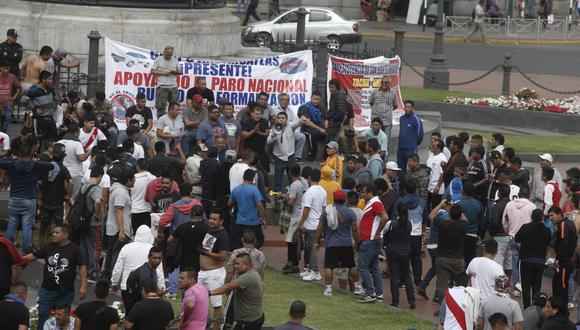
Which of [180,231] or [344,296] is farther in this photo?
[344,296]

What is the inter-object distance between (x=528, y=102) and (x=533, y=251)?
49.5 feet

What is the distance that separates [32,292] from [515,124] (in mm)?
16039

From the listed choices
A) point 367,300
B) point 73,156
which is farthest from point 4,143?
point 367,300

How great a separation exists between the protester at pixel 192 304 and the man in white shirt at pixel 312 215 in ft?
12.6

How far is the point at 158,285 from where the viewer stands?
1623cm

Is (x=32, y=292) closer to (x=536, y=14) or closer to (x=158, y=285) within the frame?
(x=158, y=285)

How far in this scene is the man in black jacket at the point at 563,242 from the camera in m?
18.5

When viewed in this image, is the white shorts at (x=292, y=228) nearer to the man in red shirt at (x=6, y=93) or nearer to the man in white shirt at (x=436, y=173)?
the man in white shirt at (x=436, y=173)

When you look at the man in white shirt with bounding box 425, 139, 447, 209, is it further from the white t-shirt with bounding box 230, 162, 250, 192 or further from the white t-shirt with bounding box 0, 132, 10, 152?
the white t-shirt with bounding box 0, 132, 10, 152

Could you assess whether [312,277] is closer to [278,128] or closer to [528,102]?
[278,128]

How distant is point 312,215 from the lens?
19.3 m

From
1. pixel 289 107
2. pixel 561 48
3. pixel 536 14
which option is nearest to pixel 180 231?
pixel 289 107

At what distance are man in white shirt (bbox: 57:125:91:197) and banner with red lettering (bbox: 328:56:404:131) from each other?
5.95 metres

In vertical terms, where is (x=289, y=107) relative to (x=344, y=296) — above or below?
above
